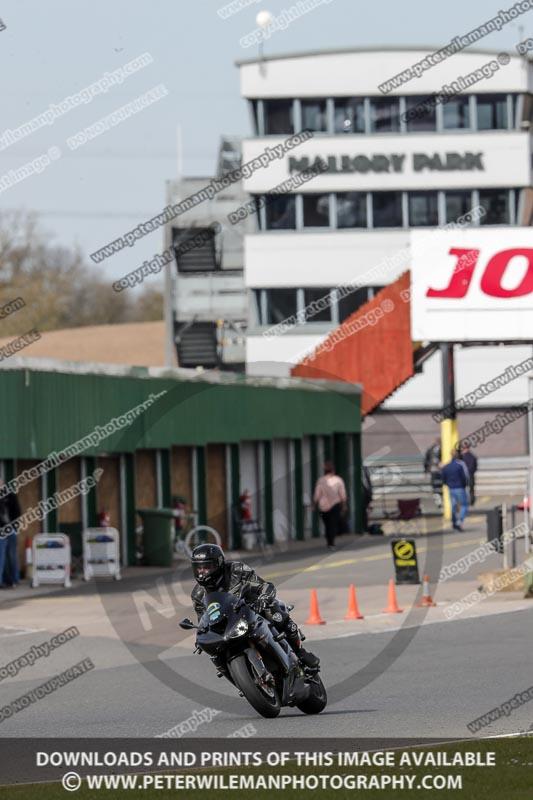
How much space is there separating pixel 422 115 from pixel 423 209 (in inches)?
141

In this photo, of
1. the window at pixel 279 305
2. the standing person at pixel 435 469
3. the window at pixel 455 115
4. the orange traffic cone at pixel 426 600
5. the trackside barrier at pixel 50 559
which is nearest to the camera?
the orange traffic cone at pixel 426 600

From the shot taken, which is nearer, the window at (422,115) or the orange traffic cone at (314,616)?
the orange traffic cone at (314,616)

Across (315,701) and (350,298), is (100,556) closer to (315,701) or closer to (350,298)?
(315,701)

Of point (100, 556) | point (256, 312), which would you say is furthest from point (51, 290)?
point (100, 556)

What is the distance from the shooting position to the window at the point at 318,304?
Result: 206 ft

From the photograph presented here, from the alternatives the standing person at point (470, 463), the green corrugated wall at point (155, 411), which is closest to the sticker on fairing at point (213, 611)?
the green corrugated wall at point (155, 411)

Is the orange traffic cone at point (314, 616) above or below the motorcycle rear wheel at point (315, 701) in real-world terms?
below

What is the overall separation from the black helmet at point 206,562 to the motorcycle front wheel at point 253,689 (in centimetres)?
64

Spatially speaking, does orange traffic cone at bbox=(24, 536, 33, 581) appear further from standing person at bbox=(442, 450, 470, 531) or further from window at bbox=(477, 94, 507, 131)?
window at bbox=(477, 94, 507, 131)

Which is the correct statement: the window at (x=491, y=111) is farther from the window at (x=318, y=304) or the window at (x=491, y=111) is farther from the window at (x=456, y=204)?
the window at (x=318, y=304)

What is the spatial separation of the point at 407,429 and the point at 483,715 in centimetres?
5114

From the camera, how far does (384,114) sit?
62.9 metres
